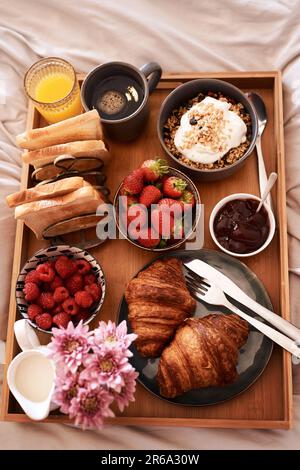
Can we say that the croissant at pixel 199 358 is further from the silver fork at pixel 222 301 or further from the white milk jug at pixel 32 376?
the white milk jug at pixel 32 376

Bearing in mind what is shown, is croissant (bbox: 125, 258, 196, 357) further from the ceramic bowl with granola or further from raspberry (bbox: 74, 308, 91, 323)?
the ceramic bowl with granola

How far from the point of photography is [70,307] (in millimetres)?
1315

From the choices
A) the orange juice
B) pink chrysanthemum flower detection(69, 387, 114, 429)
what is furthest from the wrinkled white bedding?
pink chrysanthemum flower detection(69, 387, 114, 429)

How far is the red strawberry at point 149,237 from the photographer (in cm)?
136

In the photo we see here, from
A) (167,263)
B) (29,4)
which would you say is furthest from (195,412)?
(29,4)

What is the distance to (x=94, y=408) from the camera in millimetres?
996

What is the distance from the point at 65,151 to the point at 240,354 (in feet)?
2.43

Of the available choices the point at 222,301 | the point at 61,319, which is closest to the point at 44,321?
the point at 61,319

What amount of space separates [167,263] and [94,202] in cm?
26

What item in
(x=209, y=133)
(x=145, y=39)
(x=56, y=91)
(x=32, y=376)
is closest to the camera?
(x=32, y=376)

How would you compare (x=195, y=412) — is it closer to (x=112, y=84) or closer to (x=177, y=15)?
(x=112, y=84)

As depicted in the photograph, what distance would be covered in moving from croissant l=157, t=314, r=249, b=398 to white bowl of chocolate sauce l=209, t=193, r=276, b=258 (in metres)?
0.23

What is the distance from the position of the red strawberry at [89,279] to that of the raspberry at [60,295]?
64 millimetres

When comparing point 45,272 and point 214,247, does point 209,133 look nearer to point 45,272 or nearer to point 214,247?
point 214,247
